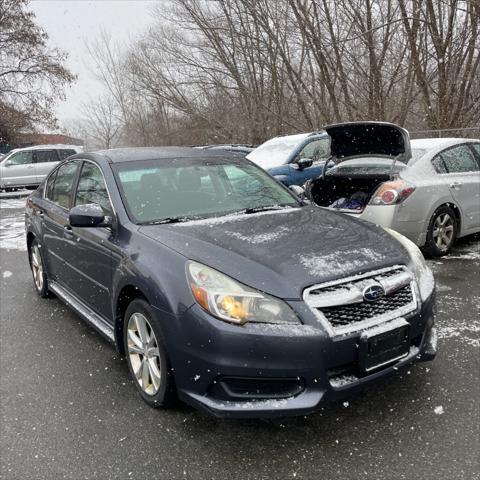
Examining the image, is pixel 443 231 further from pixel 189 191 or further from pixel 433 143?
pixel 189 191

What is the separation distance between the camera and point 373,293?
8.05 ft

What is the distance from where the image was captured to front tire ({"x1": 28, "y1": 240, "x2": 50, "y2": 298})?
4.85 meters

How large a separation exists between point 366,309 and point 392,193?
3.15m

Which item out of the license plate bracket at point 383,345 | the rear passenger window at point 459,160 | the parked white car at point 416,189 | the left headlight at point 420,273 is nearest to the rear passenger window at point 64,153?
the parked white car at point 416,189

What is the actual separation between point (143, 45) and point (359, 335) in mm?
28555

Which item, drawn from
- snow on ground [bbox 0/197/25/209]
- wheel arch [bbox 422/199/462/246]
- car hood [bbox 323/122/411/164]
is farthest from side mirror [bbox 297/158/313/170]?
snow on ground [bbox 0/197/25/209]

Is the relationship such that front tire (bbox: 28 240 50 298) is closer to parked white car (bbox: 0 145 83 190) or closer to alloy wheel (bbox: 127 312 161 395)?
alloy wheel (bbox: 127 312 161 395)

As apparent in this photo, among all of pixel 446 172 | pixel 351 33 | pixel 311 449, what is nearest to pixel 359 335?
pixel 311 449

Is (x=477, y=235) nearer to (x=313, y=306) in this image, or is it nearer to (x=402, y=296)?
(x=402, y=296)

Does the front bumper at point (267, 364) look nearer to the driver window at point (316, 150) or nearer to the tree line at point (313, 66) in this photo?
the driver window at point (316, 150)

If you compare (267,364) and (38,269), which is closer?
(267,364)

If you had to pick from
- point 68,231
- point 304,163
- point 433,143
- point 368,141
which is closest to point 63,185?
point 68,231

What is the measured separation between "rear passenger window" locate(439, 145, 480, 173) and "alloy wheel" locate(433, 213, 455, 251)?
1.98 feet

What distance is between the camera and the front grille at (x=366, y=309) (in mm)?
2361
